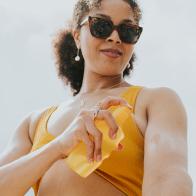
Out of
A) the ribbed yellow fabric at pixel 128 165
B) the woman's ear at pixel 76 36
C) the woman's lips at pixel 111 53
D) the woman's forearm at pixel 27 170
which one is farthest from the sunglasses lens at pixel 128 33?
the woman's forearm at pixel 27 170

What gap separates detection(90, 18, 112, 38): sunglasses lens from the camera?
394cm

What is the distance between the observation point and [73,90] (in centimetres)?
490

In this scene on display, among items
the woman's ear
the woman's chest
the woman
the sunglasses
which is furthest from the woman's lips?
the woman's chest

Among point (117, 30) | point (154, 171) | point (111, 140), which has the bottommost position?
point (154, 171)

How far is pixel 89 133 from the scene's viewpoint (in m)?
2.82

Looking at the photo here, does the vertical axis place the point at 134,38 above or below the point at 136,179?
above

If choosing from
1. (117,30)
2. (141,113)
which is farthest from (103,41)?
(141,113)

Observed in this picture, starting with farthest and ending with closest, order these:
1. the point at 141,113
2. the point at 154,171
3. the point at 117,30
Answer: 1. the point at 117,30
2. the point at 141,113
3. the point at 154,171

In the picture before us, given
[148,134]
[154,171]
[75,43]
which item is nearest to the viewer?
[154,171]

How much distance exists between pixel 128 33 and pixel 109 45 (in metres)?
0.16

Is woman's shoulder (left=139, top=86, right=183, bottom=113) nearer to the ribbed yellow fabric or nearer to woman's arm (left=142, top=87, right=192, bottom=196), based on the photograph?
woman's arm (left=142, top=87, right=192, bottom=196)

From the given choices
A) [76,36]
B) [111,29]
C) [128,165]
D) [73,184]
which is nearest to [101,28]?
[111,29]

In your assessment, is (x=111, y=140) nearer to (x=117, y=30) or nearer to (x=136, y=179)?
(x=136, y=179)

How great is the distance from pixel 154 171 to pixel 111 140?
1.25 feet
